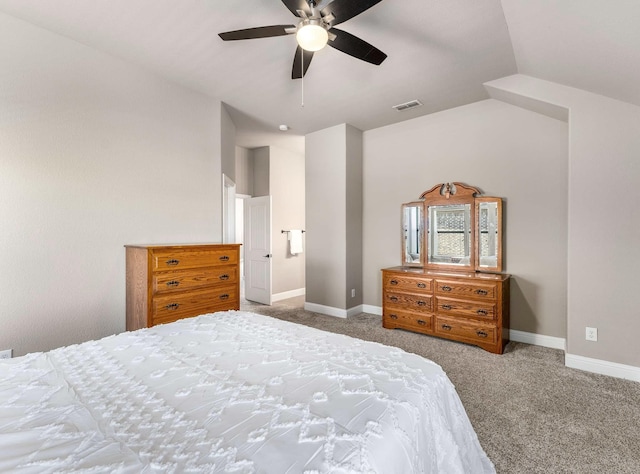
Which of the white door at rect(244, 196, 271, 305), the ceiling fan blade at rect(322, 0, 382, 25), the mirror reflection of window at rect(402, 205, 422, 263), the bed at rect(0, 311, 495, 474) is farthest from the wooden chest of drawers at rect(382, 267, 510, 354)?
the ceiling fan blade at rect(322, 0, 382, 25)

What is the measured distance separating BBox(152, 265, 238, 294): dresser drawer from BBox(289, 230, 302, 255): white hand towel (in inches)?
108

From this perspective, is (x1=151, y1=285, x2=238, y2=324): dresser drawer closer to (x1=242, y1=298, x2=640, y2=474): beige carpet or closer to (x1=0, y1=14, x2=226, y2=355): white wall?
(x1=0, y1=14, x2=226, y2=355): white wall

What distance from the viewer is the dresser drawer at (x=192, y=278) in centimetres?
259

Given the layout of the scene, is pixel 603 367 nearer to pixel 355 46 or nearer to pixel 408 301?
pixel 408 301

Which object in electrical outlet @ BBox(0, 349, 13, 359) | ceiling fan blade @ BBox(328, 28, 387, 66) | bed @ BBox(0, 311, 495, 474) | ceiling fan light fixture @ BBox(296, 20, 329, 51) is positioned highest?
ceiling fan blade @ BBox(328, 28, 387, 66)

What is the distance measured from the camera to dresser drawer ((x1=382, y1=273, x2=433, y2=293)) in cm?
362

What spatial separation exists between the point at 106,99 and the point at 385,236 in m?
3.66

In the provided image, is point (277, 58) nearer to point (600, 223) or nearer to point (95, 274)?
point (95, 274)

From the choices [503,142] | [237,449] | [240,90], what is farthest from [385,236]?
[237,449]

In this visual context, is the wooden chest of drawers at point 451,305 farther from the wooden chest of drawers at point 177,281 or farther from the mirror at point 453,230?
the wooden chest of drawers at point 177,281

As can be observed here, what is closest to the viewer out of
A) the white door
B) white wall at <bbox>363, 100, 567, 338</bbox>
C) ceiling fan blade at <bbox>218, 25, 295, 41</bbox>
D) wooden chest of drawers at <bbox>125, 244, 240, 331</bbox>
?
ceiling fan blade at <bbox>218, 25, 295, 41</bbox>

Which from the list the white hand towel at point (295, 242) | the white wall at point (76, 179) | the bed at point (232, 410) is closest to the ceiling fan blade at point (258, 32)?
the white wall at point (76, 179)

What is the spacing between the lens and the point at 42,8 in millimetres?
2211

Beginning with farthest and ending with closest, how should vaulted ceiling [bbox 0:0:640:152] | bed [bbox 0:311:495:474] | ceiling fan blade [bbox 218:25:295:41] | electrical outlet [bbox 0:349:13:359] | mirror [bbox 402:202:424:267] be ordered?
mirror [bbox 402:202:424:267], electrical outlet [bbox 0:349:13:359], vaulted ceiling [bbox 0:0:640:152], ceiling fan blade [bbox 218:25:295:41], bed [bbox 0:311:495:474]
